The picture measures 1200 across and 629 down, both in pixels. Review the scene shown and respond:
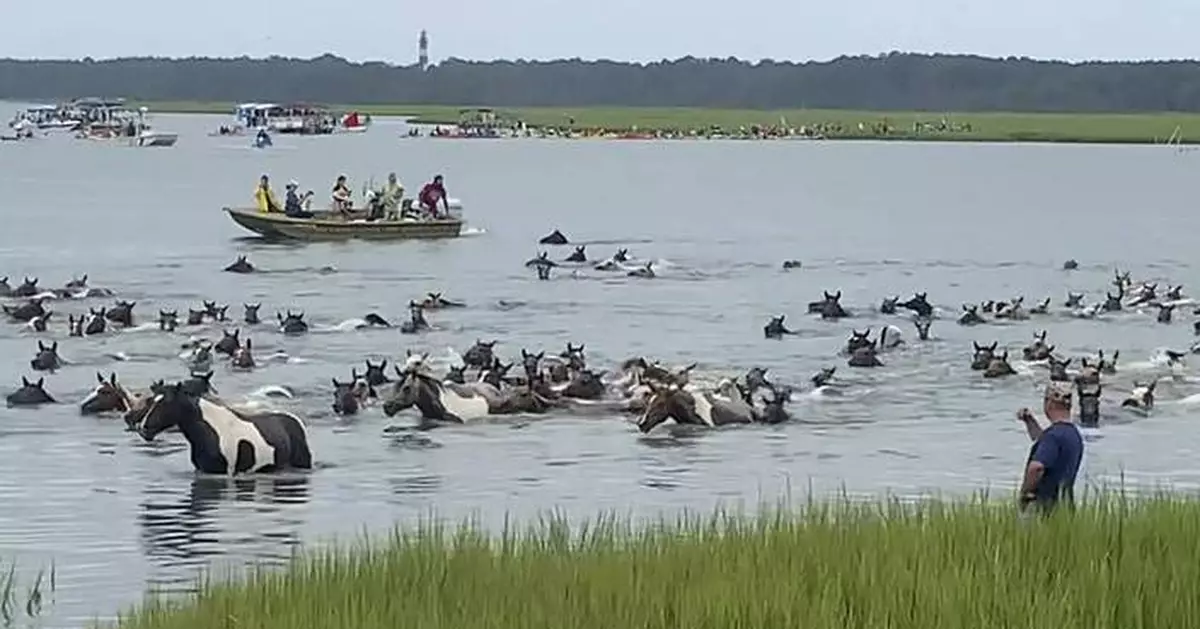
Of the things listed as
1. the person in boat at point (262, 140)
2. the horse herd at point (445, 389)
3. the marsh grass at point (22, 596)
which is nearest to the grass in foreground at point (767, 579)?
the marsh grass at point (22, 596)

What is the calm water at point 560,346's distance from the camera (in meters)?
22.3

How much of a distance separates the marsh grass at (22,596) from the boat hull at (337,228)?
43880 mm

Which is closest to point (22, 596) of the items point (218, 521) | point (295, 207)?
point (218, 521)

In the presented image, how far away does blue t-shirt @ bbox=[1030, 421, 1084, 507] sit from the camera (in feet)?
45.6

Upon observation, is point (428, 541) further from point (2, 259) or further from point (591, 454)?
point (2, 259)

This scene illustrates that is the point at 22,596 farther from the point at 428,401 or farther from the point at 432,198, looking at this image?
the point at 432,198

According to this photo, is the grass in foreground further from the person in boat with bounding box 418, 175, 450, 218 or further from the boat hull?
the person in boat with bounding box 418, 175, 450, 218

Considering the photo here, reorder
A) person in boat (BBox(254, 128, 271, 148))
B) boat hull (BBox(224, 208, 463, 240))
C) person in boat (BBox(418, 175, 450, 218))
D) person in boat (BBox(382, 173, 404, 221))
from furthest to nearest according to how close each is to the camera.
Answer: person in boat (BBox(254, 128, 271, 148))
person in boat (BBox(418, 175, 450, 218))
person in boat (BBox(382, 173, 404, 221))
boat hull (BBox(224, 208, 463, 240))

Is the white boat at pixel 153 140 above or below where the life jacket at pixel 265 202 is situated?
below

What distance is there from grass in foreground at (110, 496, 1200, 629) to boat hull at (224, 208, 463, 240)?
47598 millimetres

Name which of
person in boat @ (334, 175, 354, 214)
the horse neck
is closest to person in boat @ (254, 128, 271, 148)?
person in boat @ (334, 175, 354, 214)

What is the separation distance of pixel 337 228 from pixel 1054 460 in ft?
163

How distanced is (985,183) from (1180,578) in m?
125

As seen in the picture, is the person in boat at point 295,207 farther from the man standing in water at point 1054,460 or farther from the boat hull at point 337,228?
the man standing in water at point 1054,460
